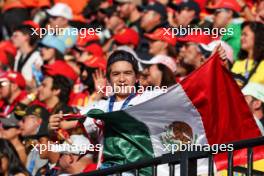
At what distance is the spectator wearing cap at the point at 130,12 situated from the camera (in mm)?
14781

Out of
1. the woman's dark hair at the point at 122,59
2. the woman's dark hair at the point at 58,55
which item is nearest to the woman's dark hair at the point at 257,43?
the woman's dark hair at the point at 122,59

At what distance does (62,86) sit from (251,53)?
2.10 metres

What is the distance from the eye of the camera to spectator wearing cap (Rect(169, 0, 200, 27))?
13703 millimetres

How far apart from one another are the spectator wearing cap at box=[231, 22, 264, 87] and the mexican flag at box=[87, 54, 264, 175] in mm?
2382

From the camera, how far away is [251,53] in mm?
11273

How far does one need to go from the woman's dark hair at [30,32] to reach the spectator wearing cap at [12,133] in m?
2.61

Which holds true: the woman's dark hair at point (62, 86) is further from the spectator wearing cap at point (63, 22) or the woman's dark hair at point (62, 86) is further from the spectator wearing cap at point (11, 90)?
the spectator wearing cap at point (63, 22)

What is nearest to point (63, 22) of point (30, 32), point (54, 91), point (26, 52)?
point (30, 32)

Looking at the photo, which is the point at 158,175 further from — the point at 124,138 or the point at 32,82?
the point at 32,82

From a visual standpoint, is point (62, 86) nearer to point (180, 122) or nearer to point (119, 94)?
point (119, 94)

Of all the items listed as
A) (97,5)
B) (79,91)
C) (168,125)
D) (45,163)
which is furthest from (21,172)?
(97,5)

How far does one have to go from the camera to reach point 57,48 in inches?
546

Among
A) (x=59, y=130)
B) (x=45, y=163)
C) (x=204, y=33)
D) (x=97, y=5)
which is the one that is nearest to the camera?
(x=59, y=130)

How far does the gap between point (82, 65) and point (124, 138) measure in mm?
4681
